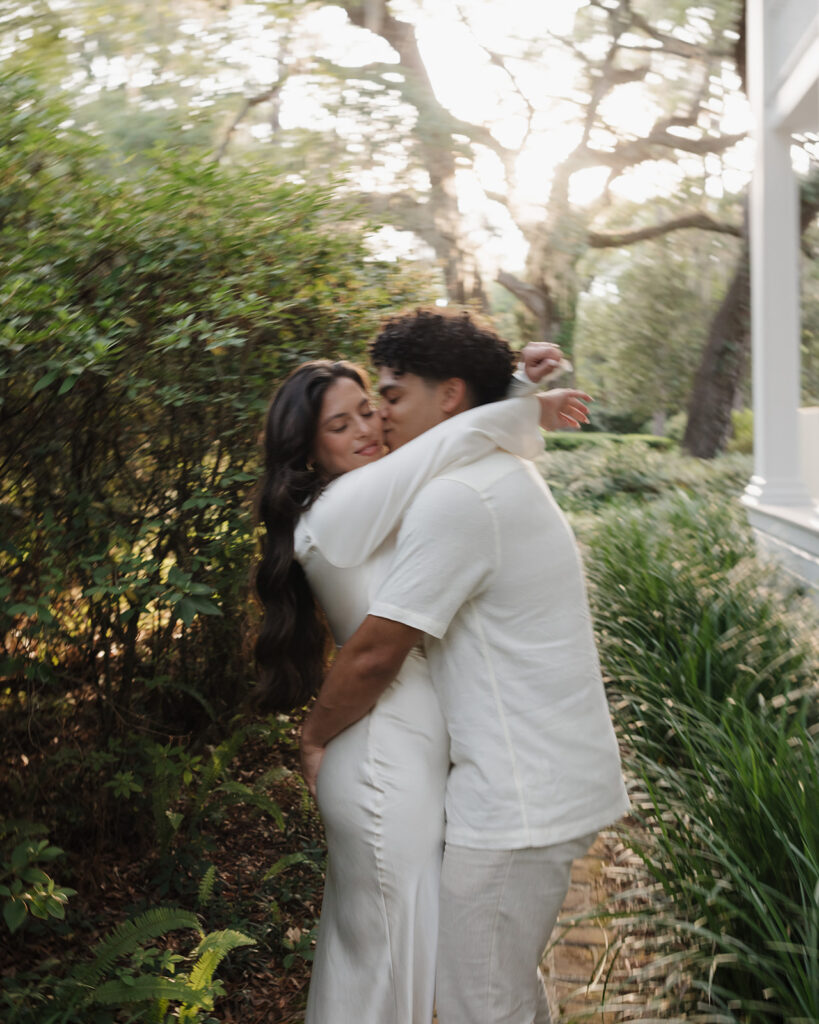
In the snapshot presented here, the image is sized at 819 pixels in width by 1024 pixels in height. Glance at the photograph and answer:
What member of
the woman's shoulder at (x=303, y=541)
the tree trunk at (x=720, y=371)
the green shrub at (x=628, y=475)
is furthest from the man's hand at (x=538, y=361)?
the tree trunk at (x=720, y=371)

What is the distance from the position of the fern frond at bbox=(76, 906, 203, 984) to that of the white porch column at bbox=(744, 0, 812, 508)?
5.85 metres

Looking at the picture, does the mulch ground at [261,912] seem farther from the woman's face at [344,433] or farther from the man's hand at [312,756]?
the woman's face at [344,433]

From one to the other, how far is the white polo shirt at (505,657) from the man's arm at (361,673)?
0.19 feet

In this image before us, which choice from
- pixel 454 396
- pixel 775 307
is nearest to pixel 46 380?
pixel 454 396

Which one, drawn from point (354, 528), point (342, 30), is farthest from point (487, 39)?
point (354, 528)

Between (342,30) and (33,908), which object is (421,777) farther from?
(342,30)

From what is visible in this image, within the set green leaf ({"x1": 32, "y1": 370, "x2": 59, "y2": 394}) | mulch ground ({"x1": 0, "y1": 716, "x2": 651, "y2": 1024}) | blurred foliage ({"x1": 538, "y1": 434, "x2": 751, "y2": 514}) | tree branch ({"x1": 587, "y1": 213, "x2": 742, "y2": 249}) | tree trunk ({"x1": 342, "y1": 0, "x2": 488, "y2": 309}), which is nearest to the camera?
green leaf ({"x1": 32, "y1": 370, "x2": 59, "y2": 394})

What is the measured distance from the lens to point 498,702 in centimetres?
199

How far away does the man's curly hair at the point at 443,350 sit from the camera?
2213mm

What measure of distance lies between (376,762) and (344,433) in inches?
31.2

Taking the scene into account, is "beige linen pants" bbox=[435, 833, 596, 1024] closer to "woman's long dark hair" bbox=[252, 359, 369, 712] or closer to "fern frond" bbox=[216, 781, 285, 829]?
"woman's long dark hair" bbox=[252, 359, 369, 712]

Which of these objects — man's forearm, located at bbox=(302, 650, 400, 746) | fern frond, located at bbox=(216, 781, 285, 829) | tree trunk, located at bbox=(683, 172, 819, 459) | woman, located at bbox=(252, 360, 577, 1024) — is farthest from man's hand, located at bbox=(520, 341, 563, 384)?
tree trunk, located at bbox=(683, 172, 819, 459)

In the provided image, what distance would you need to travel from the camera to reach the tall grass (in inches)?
88.4

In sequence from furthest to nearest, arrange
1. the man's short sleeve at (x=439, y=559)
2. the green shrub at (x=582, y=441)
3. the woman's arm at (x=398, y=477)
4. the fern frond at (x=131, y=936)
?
the green shrub at (x=582, y=441) < the fern frond at (x=131, y=936) < the woman's arm at (x=398, y=477) < the man's short sleeve at (x=439, y=559)
